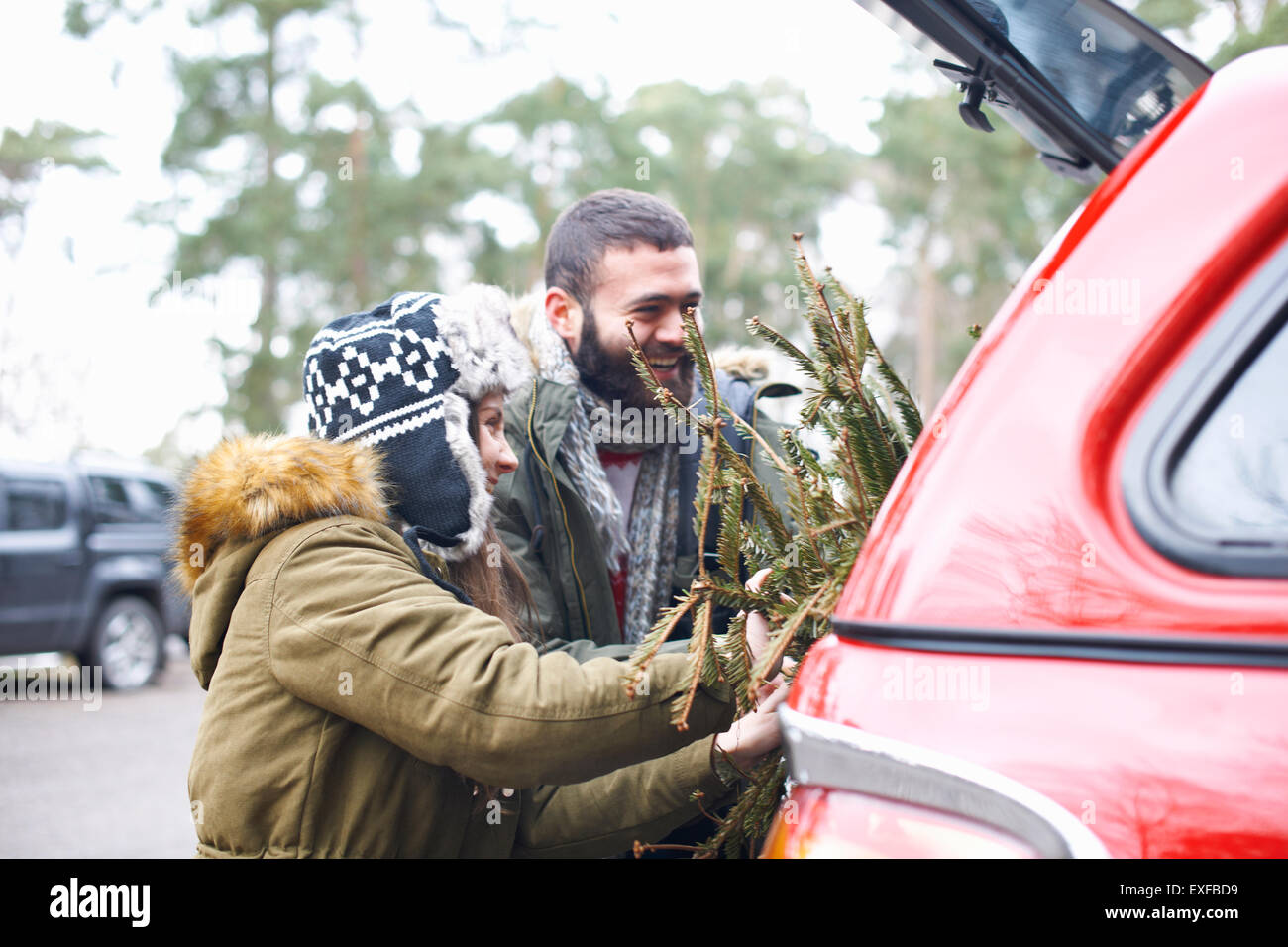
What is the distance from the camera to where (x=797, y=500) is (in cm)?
162

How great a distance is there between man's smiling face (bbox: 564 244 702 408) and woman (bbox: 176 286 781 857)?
804mm

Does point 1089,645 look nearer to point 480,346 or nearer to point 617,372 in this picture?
point 480,346

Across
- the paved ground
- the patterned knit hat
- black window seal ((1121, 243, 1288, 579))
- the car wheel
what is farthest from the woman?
the car wheel

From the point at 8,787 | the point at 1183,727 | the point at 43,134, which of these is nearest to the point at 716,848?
the point at 1183,727

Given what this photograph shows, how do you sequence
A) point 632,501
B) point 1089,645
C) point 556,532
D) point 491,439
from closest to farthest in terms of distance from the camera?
point 1089,645
point 491,439
point 556,532
point 632,501

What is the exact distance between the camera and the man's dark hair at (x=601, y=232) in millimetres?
2951

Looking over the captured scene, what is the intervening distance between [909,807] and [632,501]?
1.90 m

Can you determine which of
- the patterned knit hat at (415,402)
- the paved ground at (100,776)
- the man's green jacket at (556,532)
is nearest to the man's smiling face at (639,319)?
the man's green jacket at (556,532)

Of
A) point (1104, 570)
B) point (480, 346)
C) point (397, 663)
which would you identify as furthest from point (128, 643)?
point (1104, 570)

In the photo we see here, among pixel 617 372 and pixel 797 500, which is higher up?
pixel 617 372

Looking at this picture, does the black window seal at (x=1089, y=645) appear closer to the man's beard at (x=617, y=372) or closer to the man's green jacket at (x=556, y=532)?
the man's green jacket at (x=556, y=532)

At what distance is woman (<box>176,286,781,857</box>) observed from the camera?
159cm

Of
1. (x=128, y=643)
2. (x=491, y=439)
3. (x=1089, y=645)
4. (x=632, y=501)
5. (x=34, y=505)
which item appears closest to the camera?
(x=1089, y=645)
